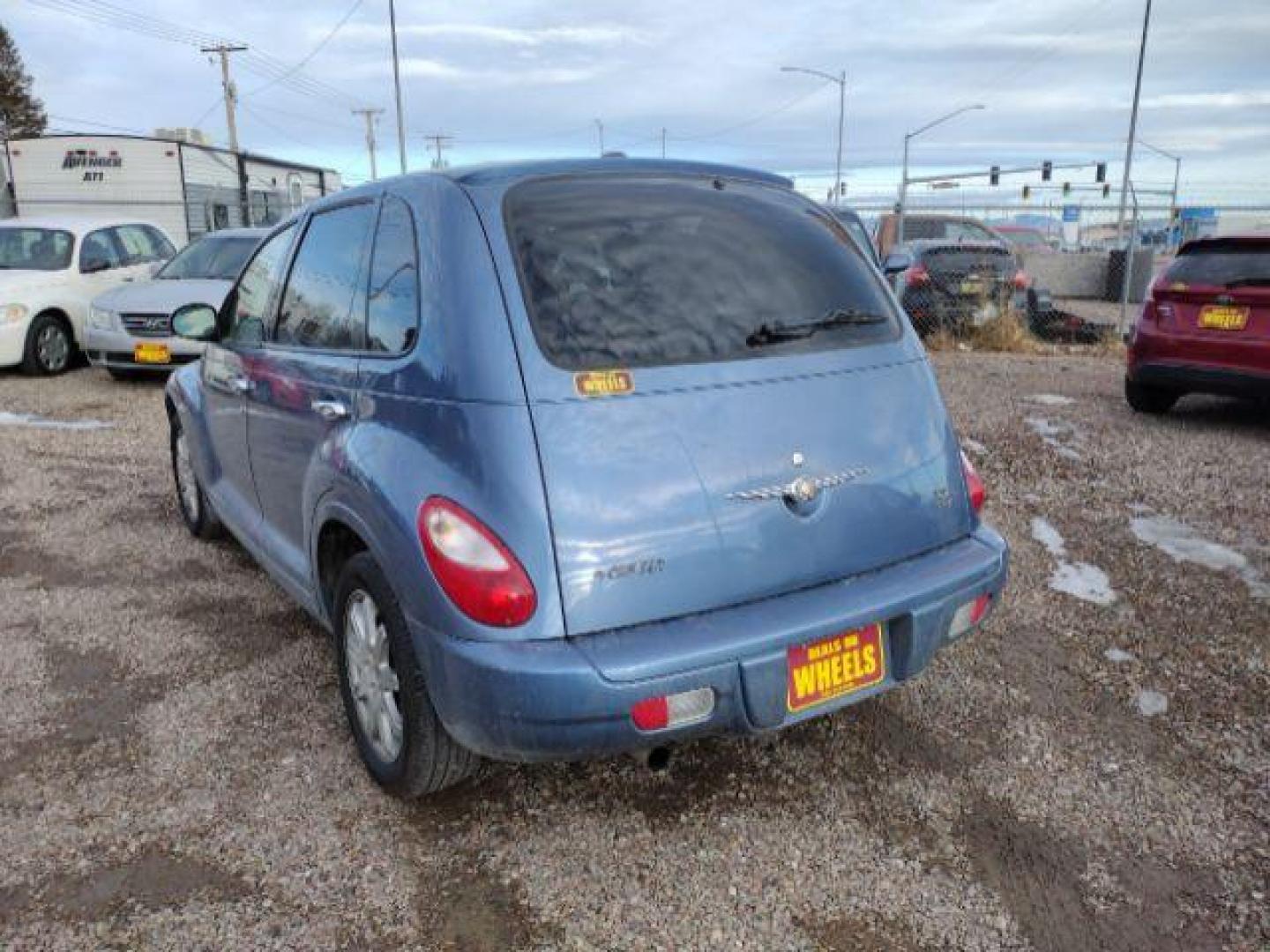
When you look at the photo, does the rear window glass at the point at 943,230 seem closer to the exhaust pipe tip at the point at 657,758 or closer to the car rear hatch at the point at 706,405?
the car rear hatch at the point at 706,405

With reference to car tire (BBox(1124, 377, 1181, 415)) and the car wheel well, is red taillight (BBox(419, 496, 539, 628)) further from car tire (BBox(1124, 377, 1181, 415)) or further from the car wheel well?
car tire (BBox(1124, 377, 1181, 415))

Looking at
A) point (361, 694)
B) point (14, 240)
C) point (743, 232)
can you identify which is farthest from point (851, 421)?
point (14, 240)

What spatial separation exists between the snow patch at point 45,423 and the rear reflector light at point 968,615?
7.54 meters

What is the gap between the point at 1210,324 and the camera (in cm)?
723

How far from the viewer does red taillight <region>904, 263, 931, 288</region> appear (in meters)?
12.6

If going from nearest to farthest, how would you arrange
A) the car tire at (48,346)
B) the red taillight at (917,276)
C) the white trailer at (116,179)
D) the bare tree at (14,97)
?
the car tire at (48,346) → the red taillight at (917,276) → the white trailer at (116,179) → the bare tree at (14,97)

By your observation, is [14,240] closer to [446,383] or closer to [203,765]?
[203,765]

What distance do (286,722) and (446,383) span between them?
1557 millimetres

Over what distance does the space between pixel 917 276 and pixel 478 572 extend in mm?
11392

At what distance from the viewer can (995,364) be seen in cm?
1123

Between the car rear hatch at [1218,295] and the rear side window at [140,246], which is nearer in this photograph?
the car rear hatch at [1218,295]

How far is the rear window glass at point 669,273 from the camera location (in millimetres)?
2502

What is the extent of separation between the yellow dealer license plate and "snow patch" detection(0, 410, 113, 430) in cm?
749

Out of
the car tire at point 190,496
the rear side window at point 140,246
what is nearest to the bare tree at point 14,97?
the rear side window at point 140,246
